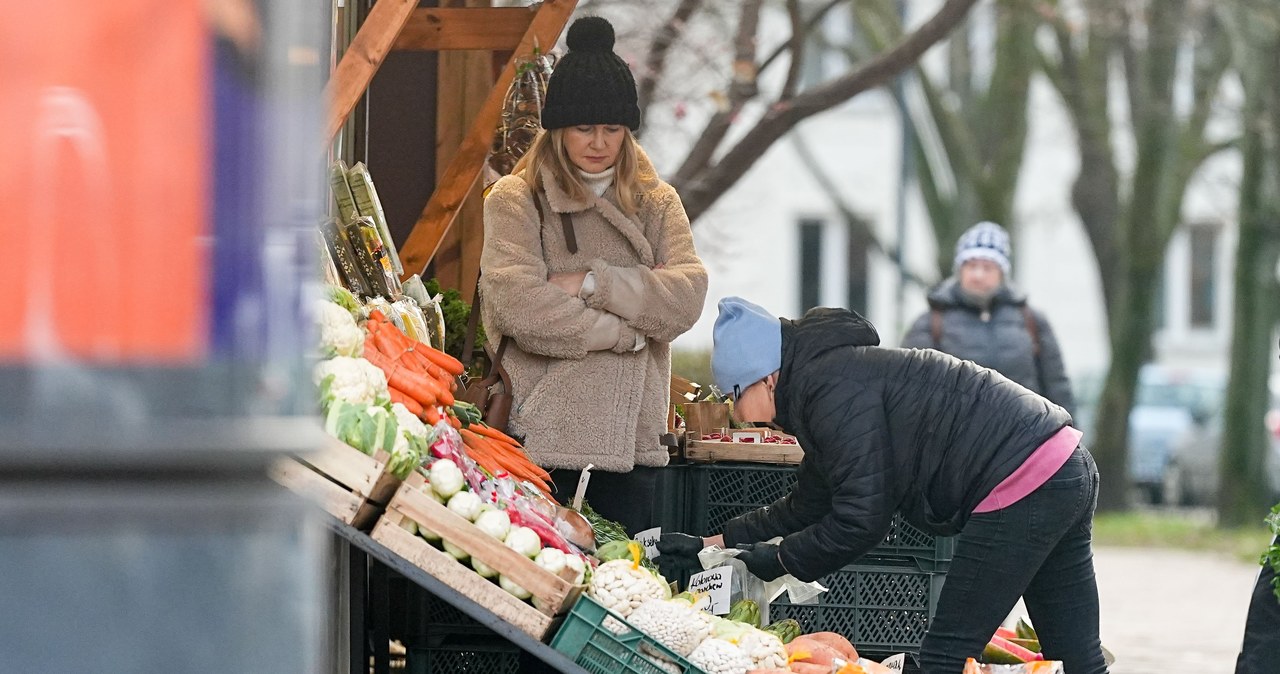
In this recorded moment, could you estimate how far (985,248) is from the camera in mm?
8555

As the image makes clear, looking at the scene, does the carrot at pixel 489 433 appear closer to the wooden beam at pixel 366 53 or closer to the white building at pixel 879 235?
the wooden beam at pixel 366 53

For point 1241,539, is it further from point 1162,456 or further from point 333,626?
point 333,626

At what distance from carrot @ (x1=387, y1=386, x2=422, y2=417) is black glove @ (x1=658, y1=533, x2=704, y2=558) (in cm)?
80

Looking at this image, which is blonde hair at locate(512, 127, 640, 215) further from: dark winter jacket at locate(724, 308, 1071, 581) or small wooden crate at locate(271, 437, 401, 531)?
small wooden crate at locate(271, 437, 401, 531)

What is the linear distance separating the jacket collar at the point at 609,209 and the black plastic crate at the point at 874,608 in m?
1.22

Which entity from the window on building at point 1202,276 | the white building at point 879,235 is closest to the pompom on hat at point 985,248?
the white building at point 879,235

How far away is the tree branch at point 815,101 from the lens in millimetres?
9391

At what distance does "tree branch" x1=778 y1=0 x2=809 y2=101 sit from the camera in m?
9.90

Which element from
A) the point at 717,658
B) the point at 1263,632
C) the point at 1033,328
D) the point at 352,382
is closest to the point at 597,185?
the point at 352,382

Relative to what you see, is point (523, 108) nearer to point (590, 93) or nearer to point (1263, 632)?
point (590, 93)

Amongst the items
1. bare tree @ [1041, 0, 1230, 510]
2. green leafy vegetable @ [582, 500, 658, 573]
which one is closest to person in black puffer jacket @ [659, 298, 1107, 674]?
green leafy vegetable @ [582, 500, 658, 573]

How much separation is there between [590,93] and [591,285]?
1.87 ft

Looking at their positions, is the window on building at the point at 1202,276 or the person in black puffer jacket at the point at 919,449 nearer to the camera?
the person in black puffer jacket at the point at 919,449

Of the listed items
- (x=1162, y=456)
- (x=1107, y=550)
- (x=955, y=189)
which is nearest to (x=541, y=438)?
(x=1107, y=550)
